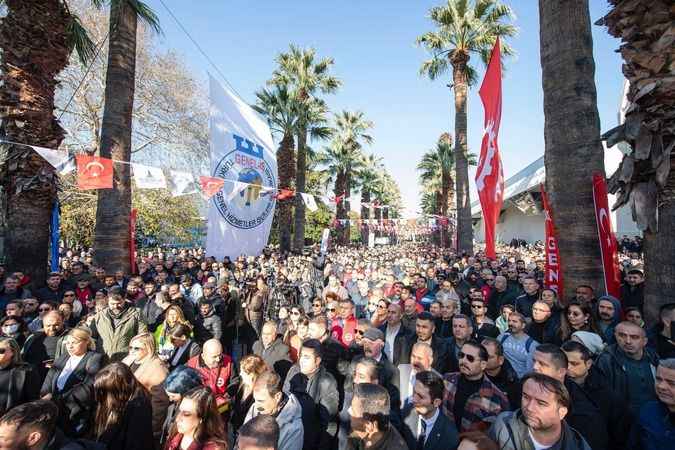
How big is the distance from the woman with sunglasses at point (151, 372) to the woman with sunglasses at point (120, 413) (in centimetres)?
38

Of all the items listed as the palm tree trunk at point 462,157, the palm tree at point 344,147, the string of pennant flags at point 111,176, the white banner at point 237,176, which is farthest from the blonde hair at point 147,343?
the palm tree at point 344,147

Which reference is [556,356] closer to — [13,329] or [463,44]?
[13,329]

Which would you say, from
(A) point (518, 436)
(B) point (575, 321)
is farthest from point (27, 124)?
(B) point (575, 321)

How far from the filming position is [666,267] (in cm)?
396

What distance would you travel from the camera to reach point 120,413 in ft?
8.91

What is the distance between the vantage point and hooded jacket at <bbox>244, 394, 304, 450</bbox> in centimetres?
279

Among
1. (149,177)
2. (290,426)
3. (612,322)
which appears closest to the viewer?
(290,426)

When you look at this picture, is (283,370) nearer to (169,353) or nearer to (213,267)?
(169,353)

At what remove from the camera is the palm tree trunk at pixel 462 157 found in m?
16.6

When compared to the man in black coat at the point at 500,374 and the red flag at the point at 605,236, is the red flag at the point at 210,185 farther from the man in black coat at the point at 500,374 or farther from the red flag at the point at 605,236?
the red flag at the point at 605,236

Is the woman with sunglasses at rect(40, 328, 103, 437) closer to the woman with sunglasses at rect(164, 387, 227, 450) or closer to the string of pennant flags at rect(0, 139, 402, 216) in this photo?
the woman with sunglasses at rect(164, 387, 227, 450)

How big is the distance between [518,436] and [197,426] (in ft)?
6.66

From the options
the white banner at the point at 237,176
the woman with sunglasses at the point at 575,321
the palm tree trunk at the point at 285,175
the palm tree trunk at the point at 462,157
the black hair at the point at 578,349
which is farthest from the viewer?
the palm tree trunk at the point at 285,175

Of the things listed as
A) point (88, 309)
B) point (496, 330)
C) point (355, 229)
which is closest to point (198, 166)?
point (88, 309)
